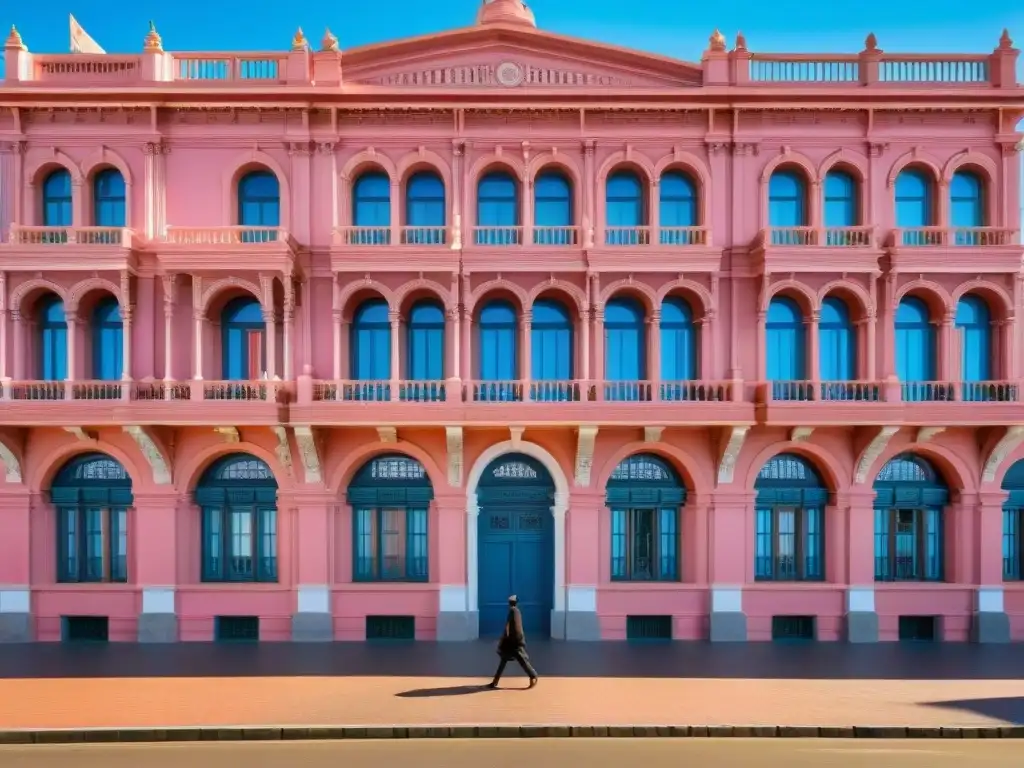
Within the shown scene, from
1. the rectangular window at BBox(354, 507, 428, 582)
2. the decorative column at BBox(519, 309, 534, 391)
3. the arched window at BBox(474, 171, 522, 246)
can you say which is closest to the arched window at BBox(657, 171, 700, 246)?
the arched window at BBox(474, 171, 522, 246)

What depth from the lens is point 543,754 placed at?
9.87 metres

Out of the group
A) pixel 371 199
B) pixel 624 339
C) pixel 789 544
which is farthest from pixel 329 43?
pixel 789 544

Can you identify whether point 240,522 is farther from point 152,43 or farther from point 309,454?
point 152,43

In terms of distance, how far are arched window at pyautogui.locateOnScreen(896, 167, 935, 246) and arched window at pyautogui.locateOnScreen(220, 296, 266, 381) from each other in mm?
16038

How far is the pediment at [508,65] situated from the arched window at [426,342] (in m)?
5.47

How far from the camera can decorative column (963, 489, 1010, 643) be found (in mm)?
15680

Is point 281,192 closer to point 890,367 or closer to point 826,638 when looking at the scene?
point 890,367

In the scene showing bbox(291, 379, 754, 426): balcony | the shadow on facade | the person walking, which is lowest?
the shadow on facade

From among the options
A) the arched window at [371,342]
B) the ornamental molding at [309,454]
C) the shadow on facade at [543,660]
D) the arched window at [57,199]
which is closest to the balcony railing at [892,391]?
the shadow on facade at [543,660]

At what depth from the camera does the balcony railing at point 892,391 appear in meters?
15.2

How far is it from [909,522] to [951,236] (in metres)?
7.07

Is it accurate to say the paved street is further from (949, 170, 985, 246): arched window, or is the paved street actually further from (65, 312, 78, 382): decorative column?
(949, 170, 985, 246): arched window

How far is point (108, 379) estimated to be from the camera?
15695 millimetres

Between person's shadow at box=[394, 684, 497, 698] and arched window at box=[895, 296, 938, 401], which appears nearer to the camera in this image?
person's shadow at box=[394, 684, 497, 698]
